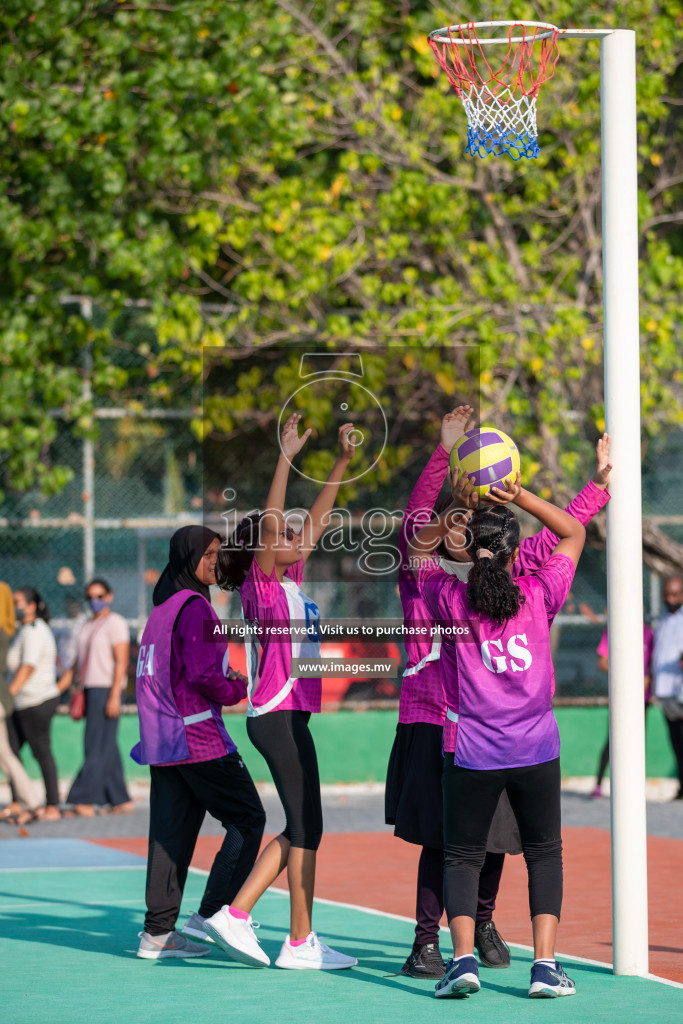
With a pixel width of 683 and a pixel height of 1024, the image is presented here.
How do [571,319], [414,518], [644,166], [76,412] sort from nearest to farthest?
[414,518]
[571,319]
[76,412]
[644,166]

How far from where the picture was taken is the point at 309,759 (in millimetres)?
6723

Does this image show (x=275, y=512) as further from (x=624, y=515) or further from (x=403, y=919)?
(x=403, y=919)

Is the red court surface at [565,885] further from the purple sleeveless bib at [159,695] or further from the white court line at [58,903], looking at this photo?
the purple sleeveless bib at [159,695]

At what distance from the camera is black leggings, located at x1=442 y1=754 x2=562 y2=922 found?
594 centimetres

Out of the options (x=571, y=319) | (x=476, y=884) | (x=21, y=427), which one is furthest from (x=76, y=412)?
(x=476, y=884)

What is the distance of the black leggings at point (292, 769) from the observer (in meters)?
6.64

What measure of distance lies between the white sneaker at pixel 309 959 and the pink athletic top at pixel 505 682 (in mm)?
1394

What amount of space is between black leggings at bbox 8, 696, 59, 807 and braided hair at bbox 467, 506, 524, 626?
780 cm

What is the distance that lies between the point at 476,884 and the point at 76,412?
1004 centimetres

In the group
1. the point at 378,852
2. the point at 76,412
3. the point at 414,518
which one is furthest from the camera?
the point at 76,412

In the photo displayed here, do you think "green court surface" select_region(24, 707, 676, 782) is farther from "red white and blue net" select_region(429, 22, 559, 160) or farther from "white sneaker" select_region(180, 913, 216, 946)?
"red white and blue net" select_region(429, 22, 559, 160)

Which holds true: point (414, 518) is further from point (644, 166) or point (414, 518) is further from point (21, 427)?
point (644, 166)

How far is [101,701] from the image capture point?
13.3 m

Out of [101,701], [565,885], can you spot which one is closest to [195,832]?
[565,885]
